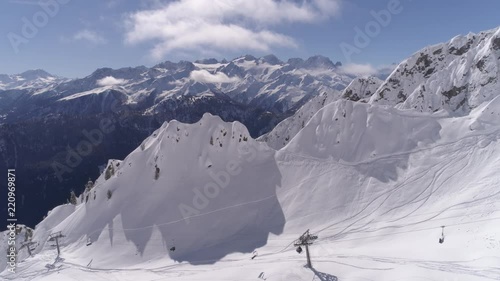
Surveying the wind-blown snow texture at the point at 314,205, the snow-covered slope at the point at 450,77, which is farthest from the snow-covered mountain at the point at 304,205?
the snow-covered slope at the point at 450,77

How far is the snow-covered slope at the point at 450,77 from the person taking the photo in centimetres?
8400

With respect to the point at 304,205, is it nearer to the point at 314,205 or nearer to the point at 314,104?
the point at 314,205

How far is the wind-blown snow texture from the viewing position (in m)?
48.2

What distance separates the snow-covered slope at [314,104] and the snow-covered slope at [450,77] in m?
18.7

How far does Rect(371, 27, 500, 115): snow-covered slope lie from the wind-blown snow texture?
1.93 m

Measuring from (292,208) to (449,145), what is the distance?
34.2 metres

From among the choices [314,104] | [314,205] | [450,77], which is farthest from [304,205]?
[314,104]

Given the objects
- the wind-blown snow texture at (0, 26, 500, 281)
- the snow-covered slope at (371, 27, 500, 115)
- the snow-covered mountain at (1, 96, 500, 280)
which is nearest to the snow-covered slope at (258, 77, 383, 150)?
the snow-covered slope at (371, 27, 500, 115)

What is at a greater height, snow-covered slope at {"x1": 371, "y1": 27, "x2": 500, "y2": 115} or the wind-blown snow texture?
snow-covered slope at {"x1": 371, "y1": 27, "x2": 500, "y2": 115}

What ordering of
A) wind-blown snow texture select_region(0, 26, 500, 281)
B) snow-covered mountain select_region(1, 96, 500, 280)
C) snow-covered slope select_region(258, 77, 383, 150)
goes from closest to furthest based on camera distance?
wind-blown snow texture select_region(0, 26, 500, 281) → snow-covered mountain select_region(1, 96, 500, 280) → snow-covered slope select_region(258, 77, 383, 150)

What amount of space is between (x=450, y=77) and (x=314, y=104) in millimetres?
83564

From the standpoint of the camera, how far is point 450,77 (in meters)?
93.5

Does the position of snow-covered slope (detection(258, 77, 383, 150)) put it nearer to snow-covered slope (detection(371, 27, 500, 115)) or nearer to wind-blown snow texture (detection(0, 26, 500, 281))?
snow-covered slope (detection(371, 27, 500, 115))

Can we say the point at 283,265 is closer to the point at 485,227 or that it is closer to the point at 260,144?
the point at 485,227
